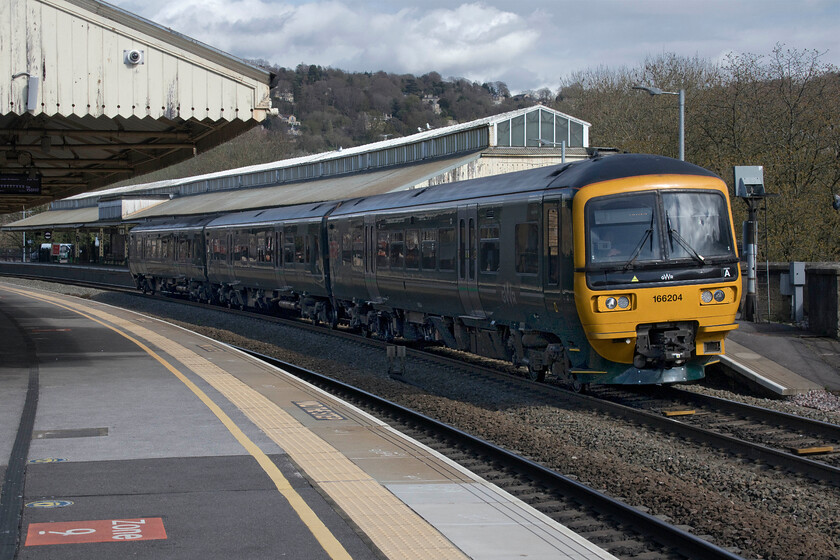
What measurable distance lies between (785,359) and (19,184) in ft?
53.6

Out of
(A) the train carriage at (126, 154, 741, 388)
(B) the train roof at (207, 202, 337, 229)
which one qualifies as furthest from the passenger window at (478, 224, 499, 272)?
(B) the train roof at (207, 202, 337, 229)

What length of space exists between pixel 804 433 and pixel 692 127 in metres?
28.4

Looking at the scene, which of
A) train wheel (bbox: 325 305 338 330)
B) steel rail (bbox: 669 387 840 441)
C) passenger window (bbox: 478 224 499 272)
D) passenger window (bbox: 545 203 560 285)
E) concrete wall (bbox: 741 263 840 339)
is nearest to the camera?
steel rail (bbox: 669 387 840 441)

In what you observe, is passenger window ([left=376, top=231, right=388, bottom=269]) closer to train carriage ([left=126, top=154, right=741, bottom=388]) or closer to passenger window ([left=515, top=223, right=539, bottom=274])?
train carriage ([left=126, top=154, right=741, bottom=388])

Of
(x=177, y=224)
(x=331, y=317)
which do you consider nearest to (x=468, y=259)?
(x=331, y=317)

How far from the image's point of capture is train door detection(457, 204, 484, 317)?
15000mm

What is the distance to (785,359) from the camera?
15500 millimetres

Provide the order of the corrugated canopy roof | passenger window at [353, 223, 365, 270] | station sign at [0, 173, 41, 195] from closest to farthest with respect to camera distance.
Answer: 1. passenger window at [353, 223, 365, 270]
2. station sign at [0, 173, 41, 195]
3. the corrugated canopy roof

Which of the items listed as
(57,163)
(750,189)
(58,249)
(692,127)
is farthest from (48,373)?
(58,249)

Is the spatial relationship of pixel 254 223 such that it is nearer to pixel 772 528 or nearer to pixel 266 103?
pixel 266 103

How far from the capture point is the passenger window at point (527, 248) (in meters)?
12.8

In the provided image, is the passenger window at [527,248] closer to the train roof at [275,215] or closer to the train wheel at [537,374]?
the train wheel at [537,374]

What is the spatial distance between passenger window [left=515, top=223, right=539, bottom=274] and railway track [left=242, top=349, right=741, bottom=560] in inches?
114

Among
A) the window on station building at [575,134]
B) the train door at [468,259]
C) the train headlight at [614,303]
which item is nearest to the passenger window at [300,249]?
the train door at [468,259]
